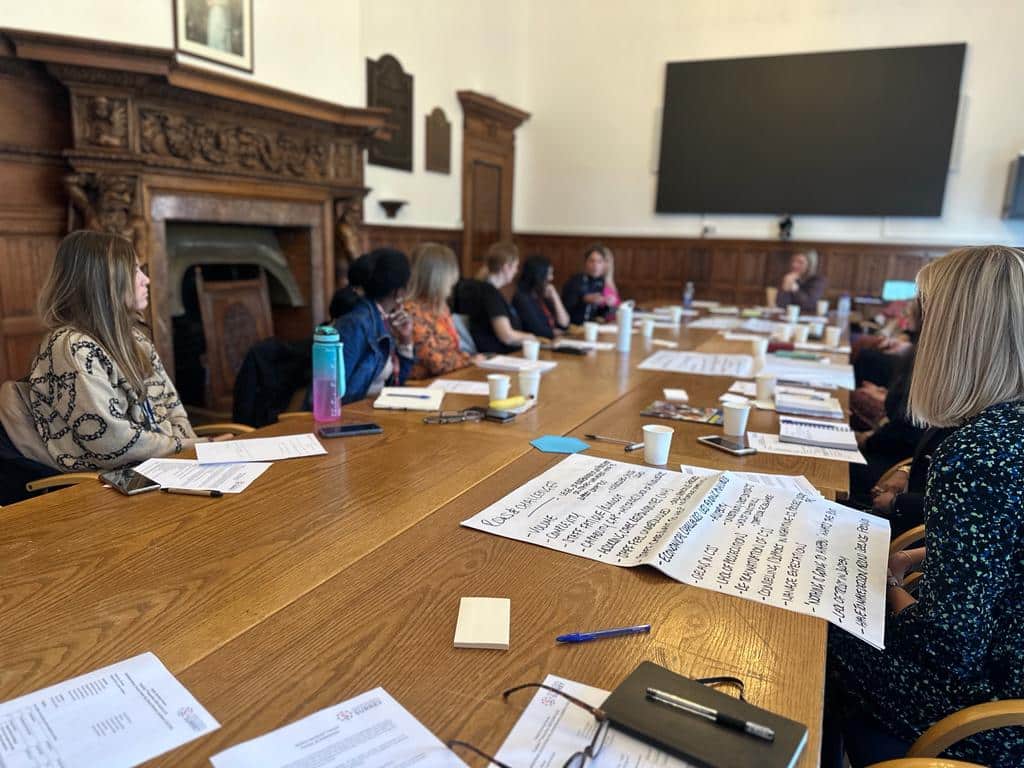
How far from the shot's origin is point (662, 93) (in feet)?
26.3

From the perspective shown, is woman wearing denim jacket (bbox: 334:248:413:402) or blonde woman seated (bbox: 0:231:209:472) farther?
woman wearing denim jacket (bbox: 334:248:413:402)

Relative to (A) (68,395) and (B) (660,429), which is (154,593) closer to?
(A) (68,395)

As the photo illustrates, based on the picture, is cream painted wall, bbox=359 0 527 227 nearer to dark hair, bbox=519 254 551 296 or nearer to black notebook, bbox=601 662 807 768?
dark hair, bbox=519 254 551 296

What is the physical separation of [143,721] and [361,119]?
5.02m

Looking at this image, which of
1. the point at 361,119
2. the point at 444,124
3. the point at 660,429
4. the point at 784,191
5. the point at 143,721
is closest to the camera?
the point at 143,721

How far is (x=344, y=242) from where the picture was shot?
18.2ft

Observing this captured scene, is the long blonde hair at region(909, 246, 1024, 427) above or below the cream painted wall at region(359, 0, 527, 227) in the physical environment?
below

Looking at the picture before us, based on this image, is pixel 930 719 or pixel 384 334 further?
pixel 384 334

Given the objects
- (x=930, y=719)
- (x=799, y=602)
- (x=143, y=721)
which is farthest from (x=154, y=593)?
(x=930, y=719)

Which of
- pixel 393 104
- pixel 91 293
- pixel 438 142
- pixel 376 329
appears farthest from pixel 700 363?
pixel 438 142

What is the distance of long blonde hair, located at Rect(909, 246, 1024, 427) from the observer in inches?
46.7

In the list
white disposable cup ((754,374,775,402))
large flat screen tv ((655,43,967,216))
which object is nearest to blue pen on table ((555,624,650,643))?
white disposable cup ((754,374,775,402))

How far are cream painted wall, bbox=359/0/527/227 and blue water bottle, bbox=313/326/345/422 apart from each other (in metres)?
4.28

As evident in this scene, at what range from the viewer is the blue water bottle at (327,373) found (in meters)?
1.95
